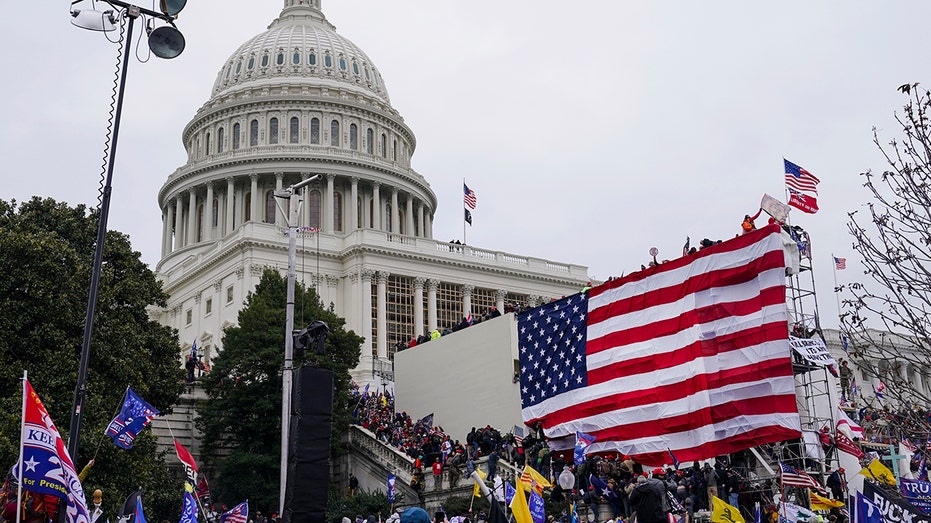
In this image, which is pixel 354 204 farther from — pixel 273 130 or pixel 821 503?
pixel 821 503

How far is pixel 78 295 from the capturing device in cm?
3709

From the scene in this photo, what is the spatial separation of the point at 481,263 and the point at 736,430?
179 feet

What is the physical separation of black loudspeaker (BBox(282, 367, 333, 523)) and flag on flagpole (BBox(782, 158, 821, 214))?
74.0ft

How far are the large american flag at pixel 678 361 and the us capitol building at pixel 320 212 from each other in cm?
3779

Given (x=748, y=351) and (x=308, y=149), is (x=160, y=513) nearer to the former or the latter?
(x=748, y=351)

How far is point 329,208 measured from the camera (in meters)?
93.2

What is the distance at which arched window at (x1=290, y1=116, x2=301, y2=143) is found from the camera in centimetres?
9888

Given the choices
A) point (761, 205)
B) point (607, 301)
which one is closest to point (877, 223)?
point (761, 205)

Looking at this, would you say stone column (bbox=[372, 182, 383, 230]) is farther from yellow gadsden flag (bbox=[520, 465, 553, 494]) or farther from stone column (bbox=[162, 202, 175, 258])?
yellow gadsden flag (bbox=[520, 465, 553, 494])

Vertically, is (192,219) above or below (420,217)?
below

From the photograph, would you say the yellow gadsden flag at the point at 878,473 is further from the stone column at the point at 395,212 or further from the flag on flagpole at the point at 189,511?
the stone column at the point at 395,212

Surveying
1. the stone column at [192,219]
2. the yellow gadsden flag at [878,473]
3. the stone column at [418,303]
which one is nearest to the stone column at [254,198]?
the stone column at [192,219]

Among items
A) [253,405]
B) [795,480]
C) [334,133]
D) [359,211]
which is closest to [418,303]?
[359,211]

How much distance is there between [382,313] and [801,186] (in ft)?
146
